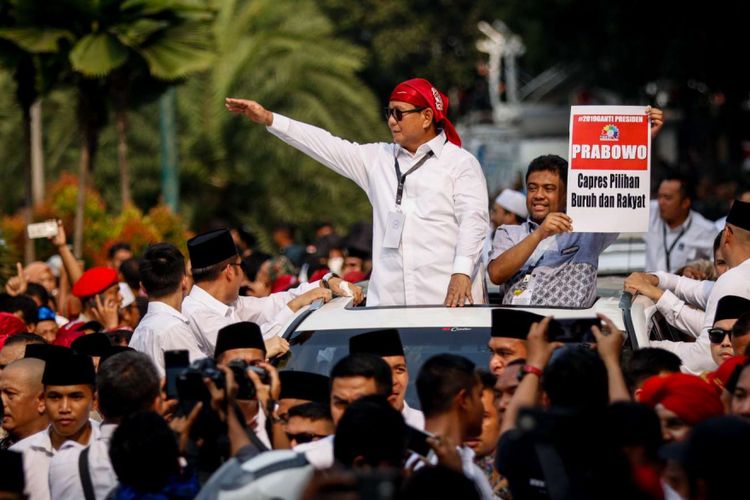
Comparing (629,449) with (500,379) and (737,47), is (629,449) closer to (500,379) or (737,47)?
(500,379)

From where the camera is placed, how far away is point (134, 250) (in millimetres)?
17281

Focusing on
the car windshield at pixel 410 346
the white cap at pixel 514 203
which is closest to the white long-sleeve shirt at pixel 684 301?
the car windshield at pixel 410 346

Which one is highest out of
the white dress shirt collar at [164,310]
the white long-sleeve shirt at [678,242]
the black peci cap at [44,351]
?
the white long-sleeve shirt at [678,242]

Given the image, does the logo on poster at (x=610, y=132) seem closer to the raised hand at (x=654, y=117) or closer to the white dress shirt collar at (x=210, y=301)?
the raised hand at (x=654, y=117)

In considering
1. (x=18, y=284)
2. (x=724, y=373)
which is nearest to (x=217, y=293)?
(x=724, y=373)

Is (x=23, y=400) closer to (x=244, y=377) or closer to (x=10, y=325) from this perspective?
(x=244, y=377)

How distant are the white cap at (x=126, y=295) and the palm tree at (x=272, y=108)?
13.2m

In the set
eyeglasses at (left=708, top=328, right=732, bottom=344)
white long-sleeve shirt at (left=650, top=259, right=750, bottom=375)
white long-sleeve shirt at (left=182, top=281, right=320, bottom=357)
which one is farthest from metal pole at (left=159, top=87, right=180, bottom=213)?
eyeglasses at (left=708, top=328, right=732, bottom=344)

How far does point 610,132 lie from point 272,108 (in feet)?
57.8

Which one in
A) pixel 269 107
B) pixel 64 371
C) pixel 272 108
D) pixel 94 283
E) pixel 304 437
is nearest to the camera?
pixel 304 437

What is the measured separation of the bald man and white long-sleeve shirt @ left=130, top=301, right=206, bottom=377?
57cm

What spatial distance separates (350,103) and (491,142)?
6780mm

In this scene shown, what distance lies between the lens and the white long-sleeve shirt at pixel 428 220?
8.20 metres

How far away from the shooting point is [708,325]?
7875 mm
